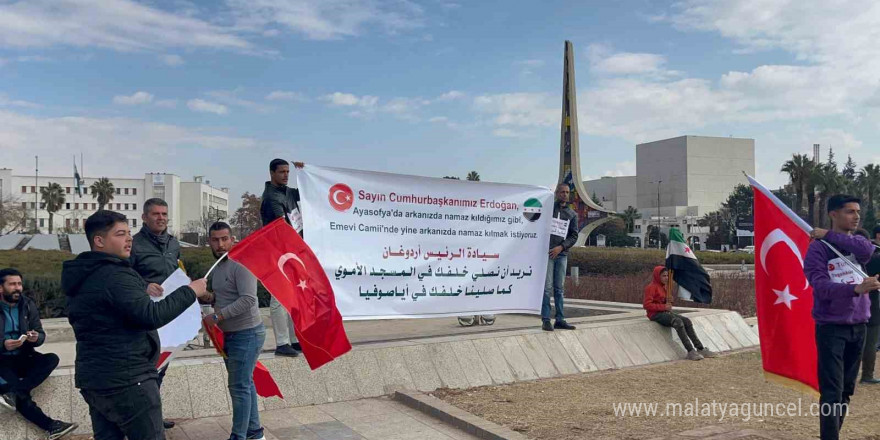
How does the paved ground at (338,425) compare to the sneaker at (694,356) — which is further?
the sneaker at (694,356)

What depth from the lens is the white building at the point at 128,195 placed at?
110 m

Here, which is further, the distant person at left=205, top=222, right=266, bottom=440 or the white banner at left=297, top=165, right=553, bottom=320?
the white banner at left=297, top=165, right=553, bottom=320

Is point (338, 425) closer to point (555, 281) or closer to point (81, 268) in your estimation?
point (81, 268)

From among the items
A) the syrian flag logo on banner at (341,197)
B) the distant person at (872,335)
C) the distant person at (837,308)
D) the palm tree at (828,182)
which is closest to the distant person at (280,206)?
the syrian flag logo on banner at (341,197)

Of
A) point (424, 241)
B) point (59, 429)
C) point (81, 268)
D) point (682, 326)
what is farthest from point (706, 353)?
point (81, 268)

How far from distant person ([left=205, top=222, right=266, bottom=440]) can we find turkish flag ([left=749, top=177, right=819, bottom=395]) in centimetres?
399

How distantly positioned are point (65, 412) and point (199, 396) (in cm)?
110

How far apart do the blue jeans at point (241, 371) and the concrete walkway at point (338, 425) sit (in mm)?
726

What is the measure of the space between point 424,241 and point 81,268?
508 cm

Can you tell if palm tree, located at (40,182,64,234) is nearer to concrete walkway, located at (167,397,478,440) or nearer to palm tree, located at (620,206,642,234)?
palm tree, located at (620,206,642,234)

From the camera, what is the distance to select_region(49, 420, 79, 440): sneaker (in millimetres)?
5895

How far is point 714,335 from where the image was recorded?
11133mm

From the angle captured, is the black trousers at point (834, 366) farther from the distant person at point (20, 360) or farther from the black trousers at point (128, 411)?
the distant person at point (20, 360)

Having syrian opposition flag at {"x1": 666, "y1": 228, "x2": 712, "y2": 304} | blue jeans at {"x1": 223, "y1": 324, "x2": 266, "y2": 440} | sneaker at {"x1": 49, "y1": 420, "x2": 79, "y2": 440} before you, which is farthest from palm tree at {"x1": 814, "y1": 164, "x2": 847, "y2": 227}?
sneaker at {"x1": 49, "y1": 420, "x2": 79, "y2": 440}
